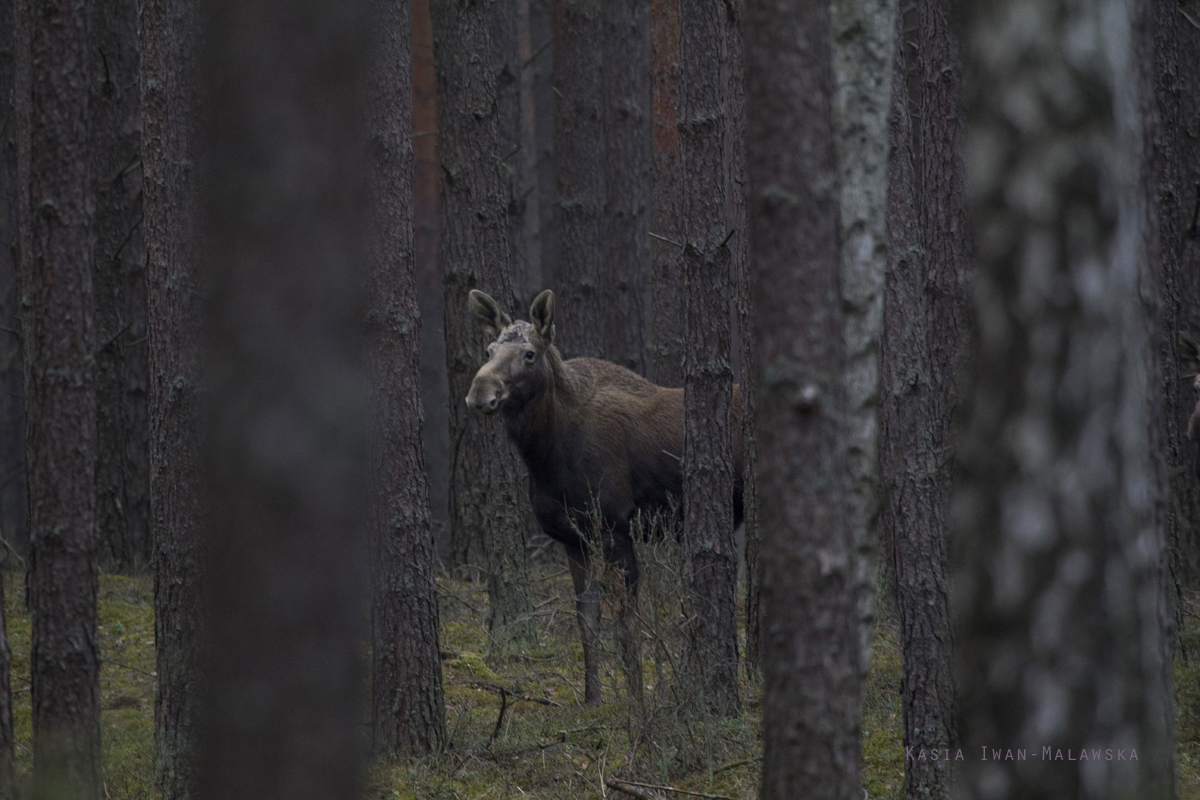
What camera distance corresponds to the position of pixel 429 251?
79.8ft

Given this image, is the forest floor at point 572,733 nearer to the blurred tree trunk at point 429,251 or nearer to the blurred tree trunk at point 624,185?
the blurred tree trunk at point 624,185

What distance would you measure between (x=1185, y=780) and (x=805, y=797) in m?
3.68

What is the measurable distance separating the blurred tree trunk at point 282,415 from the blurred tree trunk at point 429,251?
57.8 ft

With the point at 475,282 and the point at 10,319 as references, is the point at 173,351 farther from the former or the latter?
the point at 10,319

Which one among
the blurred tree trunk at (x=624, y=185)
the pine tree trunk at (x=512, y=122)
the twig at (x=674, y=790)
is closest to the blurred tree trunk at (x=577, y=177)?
the blurred tree trunk at (x=624, y=185)

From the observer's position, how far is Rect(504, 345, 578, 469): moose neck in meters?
10.1

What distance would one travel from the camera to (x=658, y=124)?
14422mm

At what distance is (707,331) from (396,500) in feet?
7.84

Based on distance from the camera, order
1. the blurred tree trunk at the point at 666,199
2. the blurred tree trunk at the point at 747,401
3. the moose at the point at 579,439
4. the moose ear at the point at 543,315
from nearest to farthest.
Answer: the blurred tree trunk at the point at 747,401, the moose at the point at 579,439, the moose ear at the point at 543,315, the blurred tree trunk at the point at 666,199

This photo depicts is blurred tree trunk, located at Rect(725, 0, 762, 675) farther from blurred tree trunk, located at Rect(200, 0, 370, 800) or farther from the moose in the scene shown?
blurred tree trunk, located at Rect(200, 0, 370, 800)

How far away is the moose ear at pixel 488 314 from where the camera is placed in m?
10.0

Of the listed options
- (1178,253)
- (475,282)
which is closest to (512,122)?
(475,282)

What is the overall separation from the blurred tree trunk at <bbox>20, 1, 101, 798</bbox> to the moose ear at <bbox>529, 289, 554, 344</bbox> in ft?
14.7

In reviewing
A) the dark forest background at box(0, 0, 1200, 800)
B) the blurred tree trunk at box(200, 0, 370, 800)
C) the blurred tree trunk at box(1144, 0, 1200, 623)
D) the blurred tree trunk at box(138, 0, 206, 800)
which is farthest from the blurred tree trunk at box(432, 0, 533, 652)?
the blurred tree trunk at box(200, 0, 370, 800)
